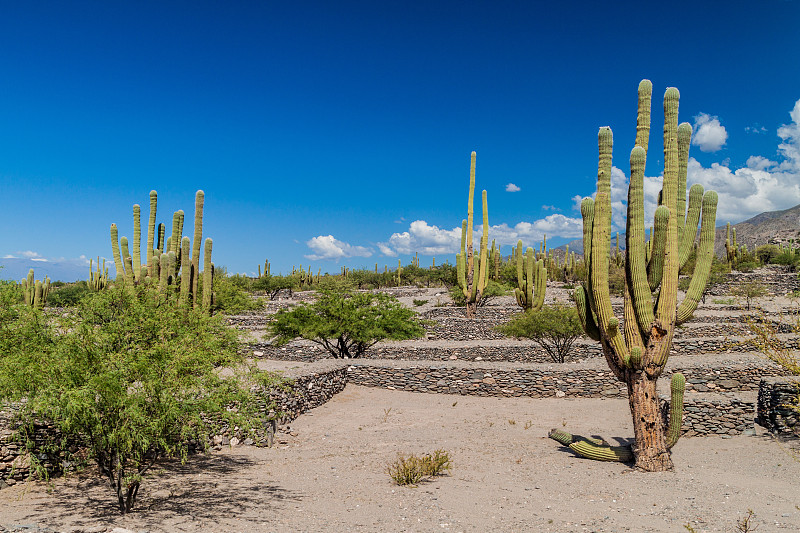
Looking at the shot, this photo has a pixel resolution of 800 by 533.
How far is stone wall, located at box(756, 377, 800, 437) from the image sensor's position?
11.5m

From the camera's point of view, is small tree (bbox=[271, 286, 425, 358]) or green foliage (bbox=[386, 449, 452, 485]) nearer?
green foliage (bbox=[386, 449, 452, 485])

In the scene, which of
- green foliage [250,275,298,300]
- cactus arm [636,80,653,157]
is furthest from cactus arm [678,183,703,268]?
green foliage [250,275,298,300]

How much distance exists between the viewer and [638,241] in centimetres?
937

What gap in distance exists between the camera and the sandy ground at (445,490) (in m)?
7.29

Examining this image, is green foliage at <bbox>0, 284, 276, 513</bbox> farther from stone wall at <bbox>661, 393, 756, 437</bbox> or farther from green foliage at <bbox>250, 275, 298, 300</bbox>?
green foliage at <bbox>250, 275, 298, 300</bbox>

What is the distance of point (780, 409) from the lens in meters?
11.8

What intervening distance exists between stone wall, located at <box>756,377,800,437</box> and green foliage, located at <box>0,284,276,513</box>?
11512mm

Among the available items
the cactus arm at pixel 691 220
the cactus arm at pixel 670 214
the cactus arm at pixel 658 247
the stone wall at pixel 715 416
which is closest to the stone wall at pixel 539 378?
the stone wall at pixel 715 416

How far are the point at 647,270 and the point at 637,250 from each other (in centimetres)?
70

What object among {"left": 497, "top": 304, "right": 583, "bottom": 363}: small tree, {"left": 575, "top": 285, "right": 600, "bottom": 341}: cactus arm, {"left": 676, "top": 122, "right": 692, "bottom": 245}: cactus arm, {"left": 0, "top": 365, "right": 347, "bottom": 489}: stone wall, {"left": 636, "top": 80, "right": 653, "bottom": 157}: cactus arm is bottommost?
{"left": 0, "top": 365, "right": 347, "bottom": 489}: stone wall

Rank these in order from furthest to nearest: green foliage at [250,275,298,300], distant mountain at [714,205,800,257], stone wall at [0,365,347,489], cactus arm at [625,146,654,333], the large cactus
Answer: distant mountain at [714,205,800,257]
green foliage at [250,275,298,300]
the large cactus
cactus arm at [625,146,654,333]
stone wall at [0,365,347,489]

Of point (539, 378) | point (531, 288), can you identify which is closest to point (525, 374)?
point (539, 378)

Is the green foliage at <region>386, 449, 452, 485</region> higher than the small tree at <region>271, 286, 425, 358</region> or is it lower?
lower

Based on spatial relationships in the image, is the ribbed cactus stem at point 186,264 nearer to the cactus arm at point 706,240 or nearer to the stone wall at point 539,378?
the stone wall at point 539,378
